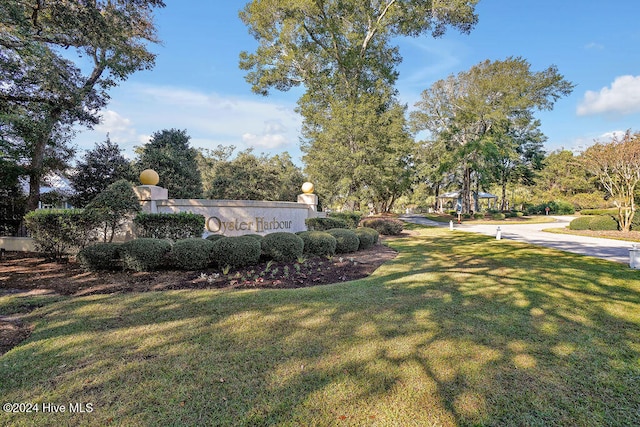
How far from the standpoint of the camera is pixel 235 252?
636 cm

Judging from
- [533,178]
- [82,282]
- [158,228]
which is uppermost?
[533,178]

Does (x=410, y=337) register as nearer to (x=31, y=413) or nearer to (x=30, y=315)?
(x=31, y=413)

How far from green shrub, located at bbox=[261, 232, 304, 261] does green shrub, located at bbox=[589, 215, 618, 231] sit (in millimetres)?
16749

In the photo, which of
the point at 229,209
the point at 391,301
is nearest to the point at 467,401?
the point at 391,301

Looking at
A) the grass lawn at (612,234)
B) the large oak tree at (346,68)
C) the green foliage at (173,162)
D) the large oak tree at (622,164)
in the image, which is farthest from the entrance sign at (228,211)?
the large oak tree at (622,164)

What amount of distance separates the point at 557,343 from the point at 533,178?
46263 millimetres

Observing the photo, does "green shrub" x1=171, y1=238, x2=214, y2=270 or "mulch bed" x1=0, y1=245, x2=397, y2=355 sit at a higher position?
"green shrub" x1=171, y1=238, x2=214, y2=270

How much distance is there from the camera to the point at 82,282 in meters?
5.64

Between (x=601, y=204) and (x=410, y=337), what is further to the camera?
(x=601, y=204)

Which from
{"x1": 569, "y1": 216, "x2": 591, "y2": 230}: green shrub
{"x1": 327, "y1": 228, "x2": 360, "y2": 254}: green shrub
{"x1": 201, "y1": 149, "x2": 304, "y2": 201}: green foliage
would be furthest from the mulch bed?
{"x1": 569, "y1": 216, "x2": 591, "y2": 230}: green shrub

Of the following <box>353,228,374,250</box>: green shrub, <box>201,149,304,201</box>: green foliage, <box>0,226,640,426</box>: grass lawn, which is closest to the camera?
<box>0,226,640,426</box>: grass lawn

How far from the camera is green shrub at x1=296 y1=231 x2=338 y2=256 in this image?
810cm

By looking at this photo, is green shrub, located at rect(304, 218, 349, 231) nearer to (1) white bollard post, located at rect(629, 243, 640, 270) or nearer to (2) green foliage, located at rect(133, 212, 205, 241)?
(2) green foliage, located at rect(133, 212, 205, 241)

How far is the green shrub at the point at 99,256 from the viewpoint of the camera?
6062mm
